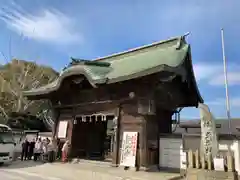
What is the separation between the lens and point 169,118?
48.4 ft

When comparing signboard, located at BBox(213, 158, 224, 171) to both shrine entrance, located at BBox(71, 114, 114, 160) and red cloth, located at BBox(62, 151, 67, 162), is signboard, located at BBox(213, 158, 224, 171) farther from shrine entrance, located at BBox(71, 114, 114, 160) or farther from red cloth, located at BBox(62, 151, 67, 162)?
red cloth, located at BBox(62, 151, 67, 162)

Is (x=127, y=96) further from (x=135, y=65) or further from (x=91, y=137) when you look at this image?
(x=91, y=137)

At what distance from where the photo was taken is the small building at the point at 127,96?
37.6ft

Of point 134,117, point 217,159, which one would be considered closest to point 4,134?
point 134,117

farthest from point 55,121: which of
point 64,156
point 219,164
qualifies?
point 219,164

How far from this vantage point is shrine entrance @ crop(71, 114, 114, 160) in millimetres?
14703

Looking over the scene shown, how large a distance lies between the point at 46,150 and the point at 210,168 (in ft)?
31.9

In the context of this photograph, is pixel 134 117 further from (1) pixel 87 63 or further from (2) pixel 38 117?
(2) pixel 38 117

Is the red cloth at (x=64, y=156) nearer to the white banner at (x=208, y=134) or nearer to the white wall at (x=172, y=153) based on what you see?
the white wall at (x=172, y=153)

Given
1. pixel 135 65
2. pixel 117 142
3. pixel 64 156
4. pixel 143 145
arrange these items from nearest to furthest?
pixel 143 145, pixel 117 142, pixel 135 65, pixel 64 156

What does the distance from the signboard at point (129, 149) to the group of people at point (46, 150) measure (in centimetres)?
382

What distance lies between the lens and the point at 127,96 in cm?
1218

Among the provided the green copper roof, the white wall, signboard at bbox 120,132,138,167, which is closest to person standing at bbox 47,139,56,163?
the green copper roof

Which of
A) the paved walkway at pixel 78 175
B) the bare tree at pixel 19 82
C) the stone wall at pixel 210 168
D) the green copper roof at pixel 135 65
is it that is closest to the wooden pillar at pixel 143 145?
the paved walkway at pixel 78 175
